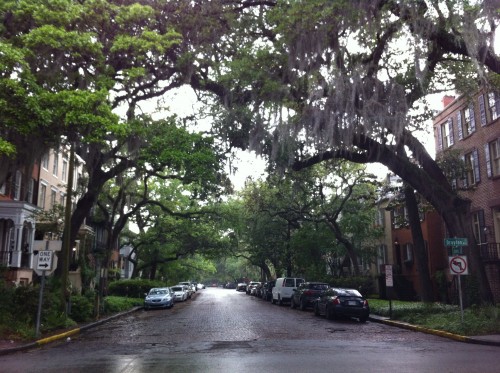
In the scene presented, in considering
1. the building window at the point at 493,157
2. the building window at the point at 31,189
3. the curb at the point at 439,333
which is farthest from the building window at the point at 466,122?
the building window at the point at 31,189

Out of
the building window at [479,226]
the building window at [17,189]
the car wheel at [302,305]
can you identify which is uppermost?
the building window at [17,189]

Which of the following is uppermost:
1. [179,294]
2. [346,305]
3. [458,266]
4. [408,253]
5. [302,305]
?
[408,253]

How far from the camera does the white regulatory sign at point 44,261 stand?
15398 mm

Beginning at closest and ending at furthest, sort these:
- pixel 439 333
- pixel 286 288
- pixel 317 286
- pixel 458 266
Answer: pixel 439 333 → pixel 458 266 → pixel 317 286 → pixel 286 288

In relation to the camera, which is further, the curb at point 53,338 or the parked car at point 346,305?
the parked car at point 346,305

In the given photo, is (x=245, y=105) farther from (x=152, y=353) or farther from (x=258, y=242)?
(x=258, y=242)

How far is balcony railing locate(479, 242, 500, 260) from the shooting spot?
25.5 meters

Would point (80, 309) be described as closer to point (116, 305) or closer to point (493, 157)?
point (116, 305)

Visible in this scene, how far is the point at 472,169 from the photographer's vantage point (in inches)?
1082

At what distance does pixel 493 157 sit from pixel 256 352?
792 inches

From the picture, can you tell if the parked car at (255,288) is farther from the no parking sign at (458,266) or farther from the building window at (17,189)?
the no parking sign at (458,266)

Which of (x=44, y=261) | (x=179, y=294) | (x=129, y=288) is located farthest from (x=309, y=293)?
(x=179, y=294)

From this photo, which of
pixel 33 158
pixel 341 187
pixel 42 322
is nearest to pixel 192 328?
pixel 42 322

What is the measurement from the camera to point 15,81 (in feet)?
42.6
